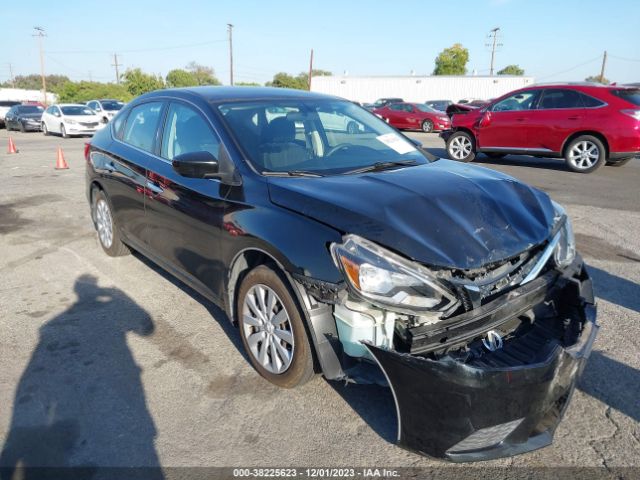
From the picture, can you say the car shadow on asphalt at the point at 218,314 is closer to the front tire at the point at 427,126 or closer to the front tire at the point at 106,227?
the front tire at the point at 106,227

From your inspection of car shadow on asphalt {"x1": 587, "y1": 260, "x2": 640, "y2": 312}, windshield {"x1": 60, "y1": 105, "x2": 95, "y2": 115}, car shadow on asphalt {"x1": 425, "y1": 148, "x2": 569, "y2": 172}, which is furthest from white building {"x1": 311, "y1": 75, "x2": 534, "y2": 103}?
car shadow on asphalt {"x1": 587, "y1": 260, "x2": 640, "y2": 312}

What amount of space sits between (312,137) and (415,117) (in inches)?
811

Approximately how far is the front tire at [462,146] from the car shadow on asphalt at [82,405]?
10.0 meters

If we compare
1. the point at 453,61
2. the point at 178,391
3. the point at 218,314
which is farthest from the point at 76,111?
the point at 453,61

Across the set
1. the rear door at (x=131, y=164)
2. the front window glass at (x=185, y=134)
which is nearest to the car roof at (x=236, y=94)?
the front window glass at (x=185, y=134)

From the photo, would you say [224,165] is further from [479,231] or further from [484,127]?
[484,127]

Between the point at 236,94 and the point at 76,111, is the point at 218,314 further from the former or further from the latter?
the point at 76,111

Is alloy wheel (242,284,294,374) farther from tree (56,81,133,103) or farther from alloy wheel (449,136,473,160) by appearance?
tree (56,81,133,103)

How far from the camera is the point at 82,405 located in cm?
283

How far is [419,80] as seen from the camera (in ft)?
157

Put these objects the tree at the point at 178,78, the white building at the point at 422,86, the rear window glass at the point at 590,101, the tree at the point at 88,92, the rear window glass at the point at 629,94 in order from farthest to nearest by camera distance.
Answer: the tree at the point at 178,78 < the tree at the point at 88,92 < the white building at the point at 422,86 < the rear window glass at the point at 590,101 < the rear window glass at the point at 629,94

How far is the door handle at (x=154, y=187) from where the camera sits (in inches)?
149

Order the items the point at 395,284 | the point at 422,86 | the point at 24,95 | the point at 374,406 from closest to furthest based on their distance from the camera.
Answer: the point at 395,284, the point at 374,406, the point at 422,86, the point at 24,95

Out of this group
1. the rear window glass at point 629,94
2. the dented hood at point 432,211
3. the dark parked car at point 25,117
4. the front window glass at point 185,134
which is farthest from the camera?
the dark parked car at point 25,117
